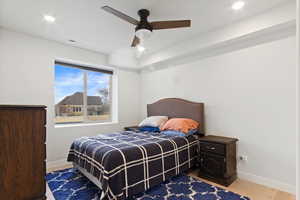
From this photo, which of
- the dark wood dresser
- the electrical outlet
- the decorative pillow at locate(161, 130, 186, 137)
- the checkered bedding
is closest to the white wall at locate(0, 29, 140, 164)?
the checkered bedding

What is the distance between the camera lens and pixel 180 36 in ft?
10.6

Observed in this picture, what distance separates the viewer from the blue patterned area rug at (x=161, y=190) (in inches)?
84.4

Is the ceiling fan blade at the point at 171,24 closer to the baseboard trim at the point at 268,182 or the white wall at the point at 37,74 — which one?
the white wall at the point at 37,74

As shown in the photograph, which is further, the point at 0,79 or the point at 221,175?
the point at 0,79

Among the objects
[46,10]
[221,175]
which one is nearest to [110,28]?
[46,10]

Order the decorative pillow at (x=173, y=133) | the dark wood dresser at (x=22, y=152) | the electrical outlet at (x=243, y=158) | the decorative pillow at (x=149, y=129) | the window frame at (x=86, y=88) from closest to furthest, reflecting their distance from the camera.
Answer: the dark wood dresser at (x=22, y=152) < the electrical outlet at (x=243, y=158) < the decorative pillow at (x=173, y=133) < the decorative pillow at (x=149, y=129) < the window frame at (x=86, y=88)

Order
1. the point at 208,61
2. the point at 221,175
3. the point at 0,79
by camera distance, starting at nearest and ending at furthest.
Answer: the point at 221,175 < the point at 0,79 < the point at 208,61

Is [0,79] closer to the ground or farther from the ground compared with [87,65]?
closer to the ground

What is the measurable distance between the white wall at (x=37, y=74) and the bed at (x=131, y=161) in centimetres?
77

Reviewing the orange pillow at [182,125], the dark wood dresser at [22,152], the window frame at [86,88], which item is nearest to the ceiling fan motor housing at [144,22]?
the dark wood dresser at [22,152]

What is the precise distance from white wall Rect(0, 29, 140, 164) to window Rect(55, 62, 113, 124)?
316 mm

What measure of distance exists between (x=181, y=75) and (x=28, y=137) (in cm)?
304

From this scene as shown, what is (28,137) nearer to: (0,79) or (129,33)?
(0,79)

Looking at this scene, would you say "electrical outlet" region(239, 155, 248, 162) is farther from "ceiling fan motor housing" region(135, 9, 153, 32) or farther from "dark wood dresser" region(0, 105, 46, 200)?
"dark wood dresser" region(0, 105, 46, 200)
